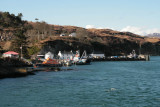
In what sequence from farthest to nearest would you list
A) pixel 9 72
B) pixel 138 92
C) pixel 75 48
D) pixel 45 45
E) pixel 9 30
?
pixel 75 48 → pixel 9 30 → pixel 45 45 → pixel 9 72 → pixel 138 92

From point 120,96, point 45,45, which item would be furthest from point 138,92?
point 45,45

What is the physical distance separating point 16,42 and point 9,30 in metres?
68.5

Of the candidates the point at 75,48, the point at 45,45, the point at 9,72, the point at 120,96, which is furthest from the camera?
the point at 75,48

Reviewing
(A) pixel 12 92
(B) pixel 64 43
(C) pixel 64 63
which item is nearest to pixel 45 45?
(B) pixel 64 43

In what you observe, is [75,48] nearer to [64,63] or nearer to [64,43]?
[64,43]

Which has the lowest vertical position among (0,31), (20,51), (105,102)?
(105,102)

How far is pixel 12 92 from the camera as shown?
129 ft

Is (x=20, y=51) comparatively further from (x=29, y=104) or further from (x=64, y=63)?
(x=29, y=104)

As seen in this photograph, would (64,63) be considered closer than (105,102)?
No

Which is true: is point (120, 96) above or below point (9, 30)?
below

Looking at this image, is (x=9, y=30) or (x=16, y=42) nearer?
(x=16, y=42)

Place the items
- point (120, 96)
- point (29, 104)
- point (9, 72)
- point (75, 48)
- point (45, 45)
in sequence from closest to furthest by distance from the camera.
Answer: point (29, 104) → point (120, 96) → point (9, 72) → point (45, 45) → point (75, 48)

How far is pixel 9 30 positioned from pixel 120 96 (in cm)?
14738

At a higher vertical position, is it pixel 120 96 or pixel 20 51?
pixel 20 51
